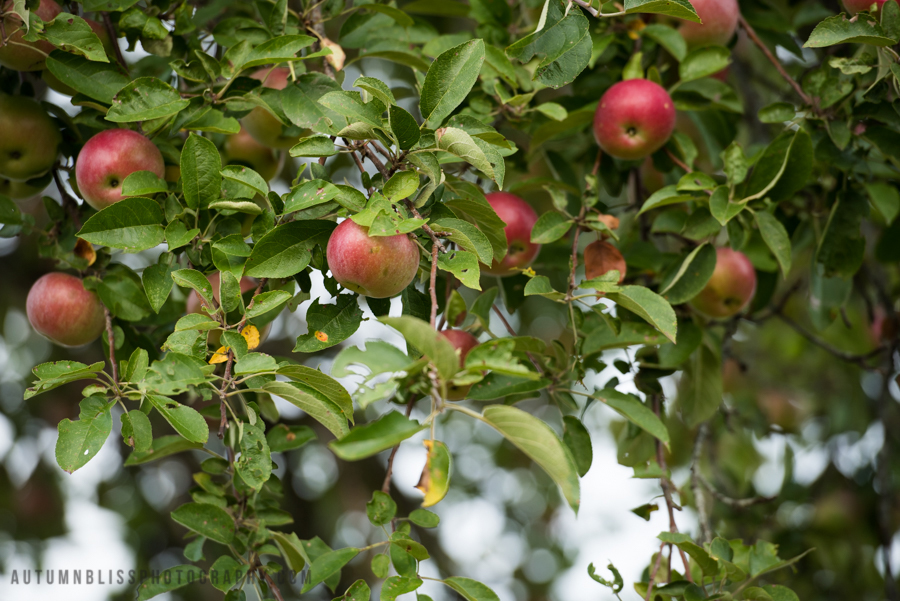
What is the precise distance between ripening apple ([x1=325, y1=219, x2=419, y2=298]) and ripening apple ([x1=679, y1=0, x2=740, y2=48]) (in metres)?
1.01

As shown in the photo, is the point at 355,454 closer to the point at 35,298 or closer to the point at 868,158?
the point at 35,298

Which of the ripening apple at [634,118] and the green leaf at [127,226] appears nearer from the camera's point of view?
the green leaf at [127,226]

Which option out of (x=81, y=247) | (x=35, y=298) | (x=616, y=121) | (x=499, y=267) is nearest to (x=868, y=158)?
(x=616, y=121)

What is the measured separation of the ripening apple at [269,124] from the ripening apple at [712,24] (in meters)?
0.95

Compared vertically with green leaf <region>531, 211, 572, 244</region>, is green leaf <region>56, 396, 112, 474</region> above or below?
below

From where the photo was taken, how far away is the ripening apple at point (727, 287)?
1646 millimetres

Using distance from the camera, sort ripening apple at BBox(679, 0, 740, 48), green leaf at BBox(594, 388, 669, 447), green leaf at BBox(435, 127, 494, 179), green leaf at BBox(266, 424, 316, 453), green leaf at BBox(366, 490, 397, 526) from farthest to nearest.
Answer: ripening apple at BBox(679, 0, 740, 48), green leaf at BBox(266, 424, 316, 453), green leaf at BBox(594, 388, 669, 447), green leaf at BBox(366, 490, 397, 526), green leaf at BBox(435, 127, 494, 179)

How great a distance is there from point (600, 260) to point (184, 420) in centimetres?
85

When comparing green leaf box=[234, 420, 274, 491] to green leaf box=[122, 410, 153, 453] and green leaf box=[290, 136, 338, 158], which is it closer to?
green leaf box=[122, 410, 153, 453]

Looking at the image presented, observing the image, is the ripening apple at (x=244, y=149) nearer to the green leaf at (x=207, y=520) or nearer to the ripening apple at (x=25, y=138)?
the ripening apple at (x=25, y=138)

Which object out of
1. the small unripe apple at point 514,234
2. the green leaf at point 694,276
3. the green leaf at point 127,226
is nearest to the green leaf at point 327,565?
the green leaf at point 127,226

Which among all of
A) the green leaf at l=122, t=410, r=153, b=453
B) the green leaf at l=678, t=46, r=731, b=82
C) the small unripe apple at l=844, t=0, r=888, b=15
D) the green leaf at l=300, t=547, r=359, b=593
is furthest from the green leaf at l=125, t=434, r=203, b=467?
the small unripe apple at l=844, t=0, r=888, b=15

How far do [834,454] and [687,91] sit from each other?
1978 millimetres

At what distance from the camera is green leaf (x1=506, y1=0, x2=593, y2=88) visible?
3.51 feet
